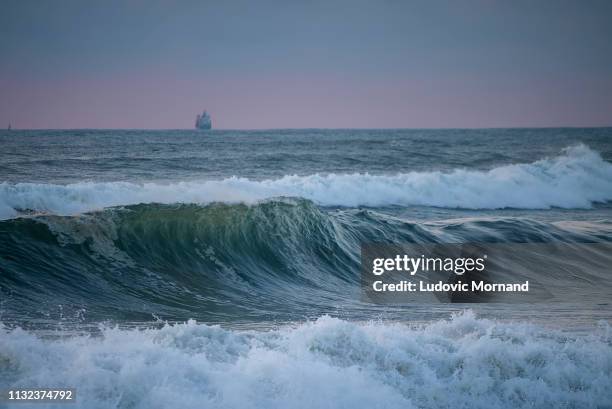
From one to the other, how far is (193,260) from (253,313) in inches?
108

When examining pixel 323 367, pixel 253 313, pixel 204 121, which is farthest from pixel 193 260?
pixel 204 121

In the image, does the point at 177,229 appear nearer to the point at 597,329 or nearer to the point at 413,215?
the point at 597,329

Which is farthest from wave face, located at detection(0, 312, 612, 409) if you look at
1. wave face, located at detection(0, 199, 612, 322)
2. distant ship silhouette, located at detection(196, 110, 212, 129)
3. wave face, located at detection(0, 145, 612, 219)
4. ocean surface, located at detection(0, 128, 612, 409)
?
A: distant ship silhouette, located at detection(196, 110, 212, 129)

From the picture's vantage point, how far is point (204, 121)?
84438mm

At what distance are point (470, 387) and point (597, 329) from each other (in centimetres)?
269

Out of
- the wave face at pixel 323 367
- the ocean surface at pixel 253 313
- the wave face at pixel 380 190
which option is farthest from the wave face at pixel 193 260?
the wave face at pixel 323 367

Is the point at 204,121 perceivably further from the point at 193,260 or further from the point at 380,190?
the point at 193,260

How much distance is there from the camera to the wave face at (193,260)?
875 cm

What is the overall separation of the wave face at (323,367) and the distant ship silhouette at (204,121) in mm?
78791

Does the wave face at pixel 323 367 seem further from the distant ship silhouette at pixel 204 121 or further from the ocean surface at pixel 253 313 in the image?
the distant ship silhouette at pixel 204 121

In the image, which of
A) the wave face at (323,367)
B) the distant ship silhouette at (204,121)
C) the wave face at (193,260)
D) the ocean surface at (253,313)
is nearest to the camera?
the wave face at (323,367)

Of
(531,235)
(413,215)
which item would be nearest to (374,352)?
(531,235)

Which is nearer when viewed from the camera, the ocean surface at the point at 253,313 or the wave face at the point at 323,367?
the wave face at the point at 323,367

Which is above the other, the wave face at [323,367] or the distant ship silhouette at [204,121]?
the distant ship silhouette at [204,121]
